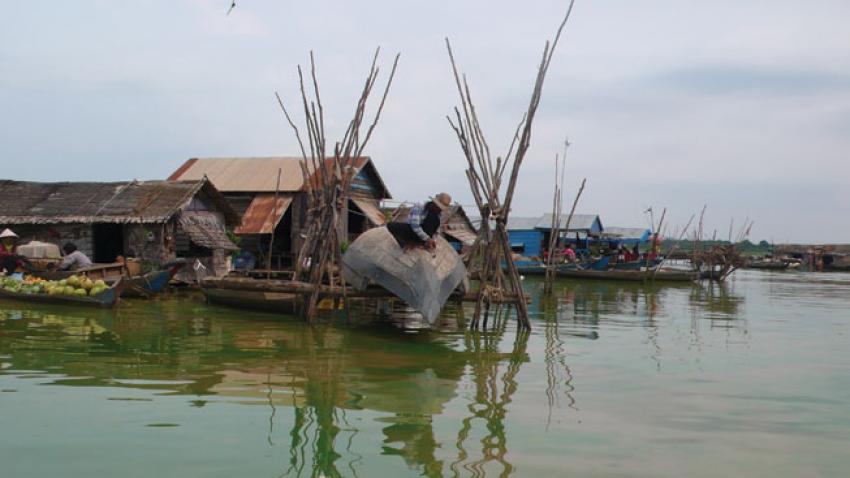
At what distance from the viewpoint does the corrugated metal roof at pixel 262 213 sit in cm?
1839

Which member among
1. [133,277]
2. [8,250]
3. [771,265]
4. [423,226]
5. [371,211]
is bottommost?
[133,277]

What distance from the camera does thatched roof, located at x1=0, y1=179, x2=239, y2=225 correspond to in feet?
49.6

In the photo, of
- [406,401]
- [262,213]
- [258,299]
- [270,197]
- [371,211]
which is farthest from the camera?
[371,211]

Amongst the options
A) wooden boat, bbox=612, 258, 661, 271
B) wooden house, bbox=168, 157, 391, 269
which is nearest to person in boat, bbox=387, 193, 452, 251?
wooden house, bbox=168, 157, 391, 269

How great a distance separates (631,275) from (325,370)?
1846 cm

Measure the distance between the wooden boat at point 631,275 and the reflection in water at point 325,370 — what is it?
11440mm

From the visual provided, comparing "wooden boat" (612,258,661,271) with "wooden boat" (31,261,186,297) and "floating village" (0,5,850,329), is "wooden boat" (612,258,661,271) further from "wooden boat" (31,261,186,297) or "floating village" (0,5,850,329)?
"wooden boat" (31,261,186,297)

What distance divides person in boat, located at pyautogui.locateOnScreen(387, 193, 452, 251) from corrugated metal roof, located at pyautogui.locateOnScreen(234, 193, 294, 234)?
917 cm

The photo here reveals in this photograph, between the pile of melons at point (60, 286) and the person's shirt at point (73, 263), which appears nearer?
the pile of melons at point (60, 286)

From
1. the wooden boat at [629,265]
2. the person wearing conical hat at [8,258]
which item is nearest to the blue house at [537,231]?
the wooden boat at [629,265]

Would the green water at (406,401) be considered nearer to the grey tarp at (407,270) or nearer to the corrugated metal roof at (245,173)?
the grey tarp at (407,270)

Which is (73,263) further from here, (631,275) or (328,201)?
(631,275)

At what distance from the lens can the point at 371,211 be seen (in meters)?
21.1

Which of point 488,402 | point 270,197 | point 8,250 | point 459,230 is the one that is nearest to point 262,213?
point 270,197
